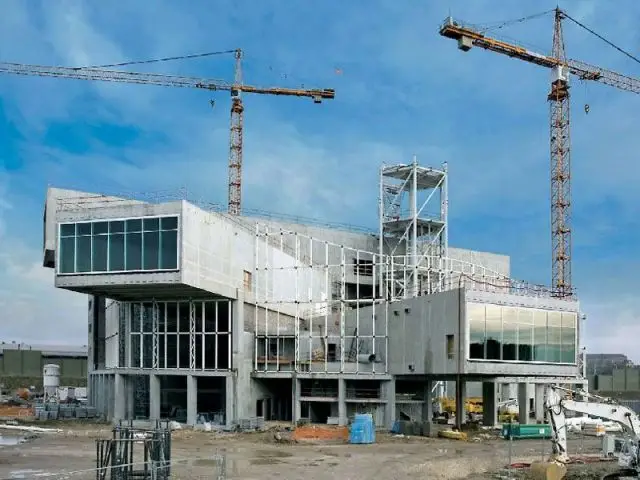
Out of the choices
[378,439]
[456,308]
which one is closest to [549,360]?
[456,308]

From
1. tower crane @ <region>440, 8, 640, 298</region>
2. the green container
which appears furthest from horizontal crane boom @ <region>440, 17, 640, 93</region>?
the green container

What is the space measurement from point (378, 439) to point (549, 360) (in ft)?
43.8

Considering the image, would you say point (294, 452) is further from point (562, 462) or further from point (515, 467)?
point (562, 462)

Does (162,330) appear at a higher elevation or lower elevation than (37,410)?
higher

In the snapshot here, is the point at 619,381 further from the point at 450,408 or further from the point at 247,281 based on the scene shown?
the point at 247,281

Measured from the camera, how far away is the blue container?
47.9 meters

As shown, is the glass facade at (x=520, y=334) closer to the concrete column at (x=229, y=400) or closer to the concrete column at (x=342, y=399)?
the concrete column at (x=342, y=399)

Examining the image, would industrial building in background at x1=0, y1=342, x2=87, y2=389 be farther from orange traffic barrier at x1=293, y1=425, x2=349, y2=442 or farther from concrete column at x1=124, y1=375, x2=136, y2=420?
orange traffic barrier at x1=293, y1=425, x2=349, y2=442

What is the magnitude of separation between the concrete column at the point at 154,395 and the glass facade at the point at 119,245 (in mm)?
10546

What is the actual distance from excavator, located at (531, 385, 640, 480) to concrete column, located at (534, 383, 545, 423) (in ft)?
131

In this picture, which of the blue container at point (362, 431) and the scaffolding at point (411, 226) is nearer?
the blue container at point (362, 431)

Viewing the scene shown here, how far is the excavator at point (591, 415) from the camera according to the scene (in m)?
30.2

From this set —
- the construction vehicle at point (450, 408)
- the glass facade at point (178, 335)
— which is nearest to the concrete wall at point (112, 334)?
the glass facade at point (178, 335)

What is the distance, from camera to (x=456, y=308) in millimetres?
53188
